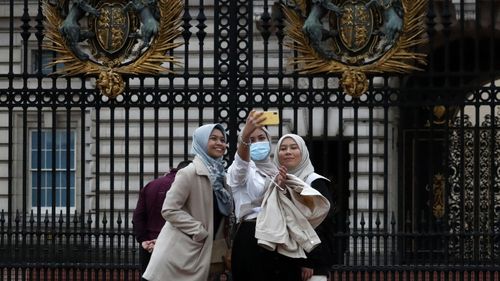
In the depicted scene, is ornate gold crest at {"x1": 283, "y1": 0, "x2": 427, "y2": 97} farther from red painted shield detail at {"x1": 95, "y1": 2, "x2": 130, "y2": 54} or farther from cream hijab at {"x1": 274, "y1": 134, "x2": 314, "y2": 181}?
cream hijab at {"x1": 274, "y1": 134, "x2": 314, "y2": 181}

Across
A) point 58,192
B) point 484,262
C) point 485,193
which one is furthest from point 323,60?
point 58,192

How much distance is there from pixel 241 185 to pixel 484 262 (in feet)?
13.2

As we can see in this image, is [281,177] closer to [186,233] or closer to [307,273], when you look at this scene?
[307,273]

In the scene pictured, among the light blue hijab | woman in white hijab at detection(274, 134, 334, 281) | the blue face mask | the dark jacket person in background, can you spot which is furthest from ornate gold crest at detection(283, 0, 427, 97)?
woman in white hijab at detection(274, 134, 334, 281)

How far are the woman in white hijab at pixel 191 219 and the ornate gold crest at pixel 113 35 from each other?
2.95 m

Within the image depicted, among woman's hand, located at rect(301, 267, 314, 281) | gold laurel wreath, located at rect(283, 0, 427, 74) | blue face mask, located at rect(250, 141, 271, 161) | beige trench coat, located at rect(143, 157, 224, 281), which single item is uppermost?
gold laurel wreath, located at rect(283, 0, 427, 74)

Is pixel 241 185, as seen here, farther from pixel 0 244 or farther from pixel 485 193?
pixel 485 193

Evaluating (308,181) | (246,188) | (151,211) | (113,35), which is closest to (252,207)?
(246,188)

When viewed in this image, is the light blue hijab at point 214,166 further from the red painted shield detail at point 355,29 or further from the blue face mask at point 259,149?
the red painted shield detail at point 355,29

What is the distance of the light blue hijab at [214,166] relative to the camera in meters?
10.4

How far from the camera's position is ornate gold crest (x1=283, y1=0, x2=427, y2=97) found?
13.2 m

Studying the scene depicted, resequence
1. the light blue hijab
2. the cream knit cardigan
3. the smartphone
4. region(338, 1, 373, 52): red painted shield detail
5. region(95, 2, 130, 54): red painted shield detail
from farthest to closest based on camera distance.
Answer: region(95, 2, 130, 54): red painted shield detail, region(338, 1, 373, 52): red painted shield detail, the light blue hijab, the smartphone, the cream knit cardigan

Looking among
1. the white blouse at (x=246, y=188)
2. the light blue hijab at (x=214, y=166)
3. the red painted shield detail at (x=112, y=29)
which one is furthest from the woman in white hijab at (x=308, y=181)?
the red painted shield detail at (x=112, y=29)

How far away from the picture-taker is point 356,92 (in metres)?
13.3
